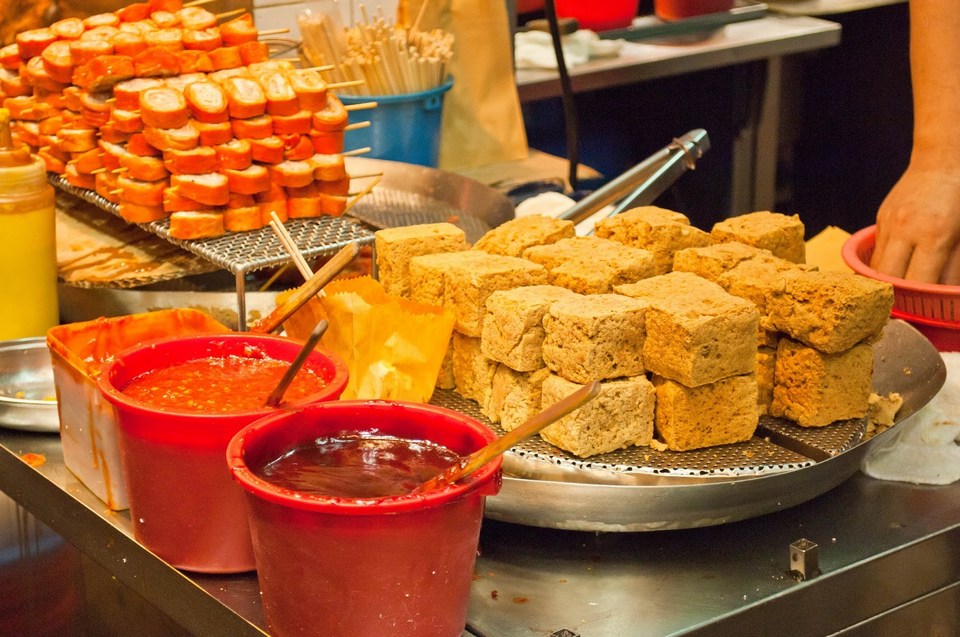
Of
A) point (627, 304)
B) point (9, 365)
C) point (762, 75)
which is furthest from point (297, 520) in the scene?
point (762, 75)

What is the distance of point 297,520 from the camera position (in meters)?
0.98

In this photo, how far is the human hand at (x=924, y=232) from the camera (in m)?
1.93

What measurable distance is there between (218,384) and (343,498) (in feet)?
1.06

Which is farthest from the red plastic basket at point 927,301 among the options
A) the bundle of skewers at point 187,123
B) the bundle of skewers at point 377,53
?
the bundle of skewers at point 377,53

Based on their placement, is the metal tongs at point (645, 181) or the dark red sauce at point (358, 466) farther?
the metal tongs at point (645, 181)

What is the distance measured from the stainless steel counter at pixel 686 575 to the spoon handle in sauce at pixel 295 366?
8.2 inches

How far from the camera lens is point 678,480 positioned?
51.5 inches

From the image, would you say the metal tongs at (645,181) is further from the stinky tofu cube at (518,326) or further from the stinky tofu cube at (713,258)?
the stinky tofu cube at (518,326)

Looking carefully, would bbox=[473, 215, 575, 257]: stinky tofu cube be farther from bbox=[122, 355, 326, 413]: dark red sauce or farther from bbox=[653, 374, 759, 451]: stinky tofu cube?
bbox=[122, 355, 326, 413]: dark red sauce

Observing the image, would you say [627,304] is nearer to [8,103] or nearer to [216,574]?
[216,574]

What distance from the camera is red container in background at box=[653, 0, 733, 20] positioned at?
4461 mm

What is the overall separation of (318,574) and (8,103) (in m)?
1.75

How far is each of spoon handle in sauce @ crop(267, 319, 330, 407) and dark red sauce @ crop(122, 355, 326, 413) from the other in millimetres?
23

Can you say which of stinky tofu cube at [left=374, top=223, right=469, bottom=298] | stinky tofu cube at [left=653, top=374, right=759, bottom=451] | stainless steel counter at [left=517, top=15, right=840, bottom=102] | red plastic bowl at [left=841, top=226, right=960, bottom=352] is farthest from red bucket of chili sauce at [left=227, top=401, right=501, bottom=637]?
stainless steel counter at [left=517, top=15, right=840, bottom=102]
